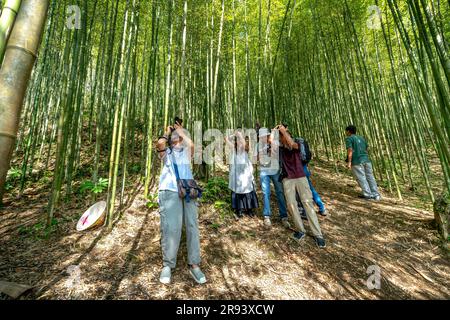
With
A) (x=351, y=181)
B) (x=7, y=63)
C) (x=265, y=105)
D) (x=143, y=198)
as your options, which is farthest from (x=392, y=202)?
(x=7, y=63)

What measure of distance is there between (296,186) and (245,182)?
748 millimetres

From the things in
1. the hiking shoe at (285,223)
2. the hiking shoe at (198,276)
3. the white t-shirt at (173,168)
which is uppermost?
the white t-shirt at (173,168)

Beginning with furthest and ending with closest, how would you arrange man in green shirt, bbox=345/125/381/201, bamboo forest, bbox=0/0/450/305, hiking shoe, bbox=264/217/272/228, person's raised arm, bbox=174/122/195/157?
man in green shirt, bbox=345/125/381/201 → hiking shoe, bbox=264/217/272/228 → person's raised arm, bbox=174/122/195/157 → bamboo forest, bbox=0/0/450/305

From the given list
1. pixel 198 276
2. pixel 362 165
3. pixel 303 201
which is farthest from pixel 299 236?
pixel 362 165

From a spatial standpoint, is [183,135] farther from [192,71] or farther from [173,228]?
[192,71]

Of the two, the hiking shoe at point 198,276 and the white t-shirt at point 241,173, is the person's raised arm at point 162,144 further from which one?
the white t-shirt at point 241,173

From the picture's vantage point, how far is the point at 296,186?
8.95ft

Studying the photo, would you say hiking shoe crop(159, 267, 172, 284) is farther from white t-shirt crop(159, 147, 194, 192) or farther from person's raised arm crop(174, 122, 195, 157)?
person's raised arm crop(174, 122, 195, 157)

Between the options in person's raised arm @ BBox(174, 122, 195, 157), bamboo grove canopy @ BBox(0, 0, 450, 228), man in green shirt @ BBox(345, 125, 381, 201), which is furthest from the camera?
man in green shirt @ BBox(345, 125, 381, 201)

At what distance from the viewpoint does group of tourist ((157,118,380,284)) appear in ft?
6.46

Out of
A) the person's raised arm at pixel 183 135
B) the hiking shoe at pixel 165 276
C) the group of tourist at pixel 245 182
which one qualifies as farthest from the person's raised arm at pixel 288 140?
the hiking shoe at pixel 165 276

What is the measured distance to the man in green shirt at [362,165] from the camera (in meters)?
4.20

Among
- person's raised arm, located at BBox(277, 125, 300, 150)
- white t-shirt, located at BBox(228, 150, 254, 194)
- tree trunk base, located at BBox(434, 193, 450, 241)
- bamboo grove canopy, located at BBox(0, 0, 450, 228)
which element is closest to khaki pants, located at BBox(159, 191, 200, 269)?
bamboo grove canopy, located at BBox(0, 0, 450, 228)

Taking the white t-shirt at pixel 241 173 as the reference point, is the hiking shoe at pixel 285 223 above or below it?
below
